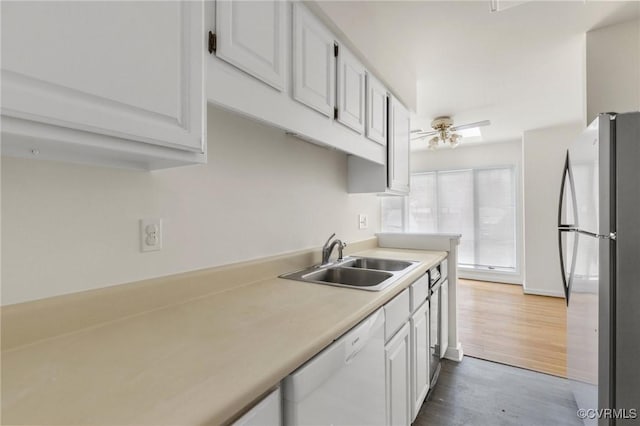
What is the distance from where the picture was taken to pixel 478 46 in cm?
218

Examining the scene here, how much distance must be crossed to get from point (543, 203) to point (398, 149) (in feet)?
10.9

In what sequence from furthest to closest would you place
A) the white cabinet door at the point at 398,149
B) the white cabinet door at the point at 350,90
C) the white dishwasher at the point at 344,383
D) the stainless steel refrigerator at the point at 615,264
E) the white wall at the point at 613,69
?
the white cabinet door at the point at 398,149 < the white wall at the point at 613,69 < the white cabinet door at the point at 350,90 < the stainless steel refrigerator at the point at 615,264 < the white dishwasher at the point at 344,383

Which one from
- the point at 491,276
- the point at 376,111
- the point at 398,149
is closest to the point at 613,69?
the point at 398,149

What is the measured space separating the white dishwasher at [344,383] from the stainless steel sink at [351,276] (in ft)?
1.61

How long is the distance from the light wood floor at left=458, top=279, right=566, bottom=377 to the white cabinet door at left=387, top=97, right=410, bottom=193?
65.0 inches

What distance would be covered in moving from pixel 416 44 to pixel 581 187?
1450 millimetres

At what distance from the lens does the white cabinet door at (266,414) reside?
560mm

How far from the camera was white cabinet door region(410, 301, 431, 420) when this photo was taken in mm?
1567

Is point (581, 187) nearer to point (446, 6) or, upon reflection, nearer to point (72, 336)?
point (446, 6)

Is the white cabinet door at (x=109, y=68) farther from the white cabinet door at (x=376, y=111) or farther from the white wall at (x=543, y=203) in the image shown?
the white wall at (x=543, y=203)

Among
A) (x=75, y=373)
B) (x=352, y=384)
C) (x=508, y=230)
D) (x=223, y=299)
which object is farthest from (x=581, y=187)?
(x=508, y=230)

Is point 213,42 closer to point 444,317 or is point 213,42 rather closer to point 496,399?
point 444,317

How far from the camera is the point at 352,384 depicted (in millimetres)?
933

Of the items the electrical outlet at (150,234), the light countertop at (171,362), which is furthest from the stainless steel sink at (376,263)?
the electrical outlet at (150,234)
